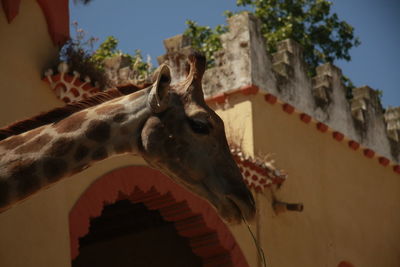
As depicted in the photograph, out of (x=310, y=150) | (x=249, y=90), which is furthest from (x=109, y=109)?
(x=310, y=150)

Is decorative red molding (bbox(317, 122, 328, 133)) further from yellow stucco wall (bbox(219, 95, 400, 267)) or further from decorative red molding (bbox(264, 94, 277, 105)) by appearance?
decorative red molding (bbox(264, 94, 277, 105))

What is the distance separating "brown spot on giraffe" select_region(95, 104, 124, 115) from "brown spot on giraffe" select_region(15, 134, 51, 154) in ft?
1.31

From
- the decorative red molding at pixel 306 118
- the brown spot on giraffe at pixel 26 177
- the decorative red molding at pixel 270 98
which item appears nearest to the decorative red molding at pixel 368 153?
the decorative red molding at pixel 306 118

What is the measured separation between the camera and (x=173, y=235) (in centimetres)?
1291

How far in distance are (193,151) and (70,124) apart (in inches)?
31.1

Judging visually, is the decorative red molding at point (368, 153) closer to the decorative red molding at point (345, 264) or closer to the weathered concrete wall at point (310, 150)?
the weathered concrete wall at point (310, 150)

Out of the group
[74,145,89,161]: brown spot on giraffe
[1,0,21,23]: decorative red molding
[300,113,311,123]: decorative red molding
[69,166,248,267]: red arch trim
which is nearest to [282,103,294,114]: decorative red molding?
[300,113,311,123]: decorative red molding

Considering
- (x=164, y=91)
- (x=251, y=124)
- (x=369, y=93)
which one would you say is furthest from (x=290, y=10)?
(x=164, y=91)

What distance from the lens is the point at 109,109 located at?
6359 mm

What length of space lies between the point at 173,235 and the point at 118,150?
6751mm

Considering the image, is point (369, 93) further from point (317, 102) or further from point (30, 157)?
point (30, 157)

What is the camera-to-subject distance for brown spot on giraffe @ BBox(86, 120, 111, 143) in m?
6.20

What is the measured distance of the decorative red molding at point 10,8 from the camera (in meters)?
9.09

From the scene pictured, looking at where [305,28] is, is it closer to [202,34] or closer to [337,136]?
[202,34]
